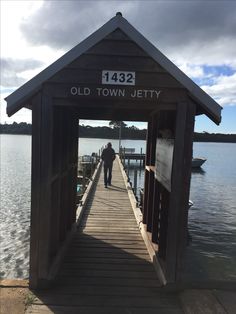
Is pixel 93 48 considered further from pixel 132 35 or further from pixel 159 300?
pixel 159 300

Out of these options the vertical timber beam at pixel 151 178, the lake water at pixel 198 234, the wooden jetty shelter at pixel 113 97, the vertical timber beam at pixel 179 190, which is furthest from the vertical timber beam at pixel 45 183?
the lake water at pixel 198 234

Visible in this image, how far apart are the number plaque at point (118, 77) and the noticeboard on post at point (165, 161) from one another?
1.26 meters

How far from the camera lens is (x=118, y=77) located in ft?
20.4

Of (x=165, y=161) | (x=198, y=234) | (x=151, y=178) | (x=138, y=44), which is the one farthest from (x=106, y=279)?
(x=198, y=234)

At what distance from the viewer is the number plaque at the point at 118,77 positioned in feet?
20.3

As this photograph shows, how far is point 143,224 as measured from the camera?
998 cm

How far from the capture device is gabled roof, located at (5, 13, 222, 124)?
6.05 m

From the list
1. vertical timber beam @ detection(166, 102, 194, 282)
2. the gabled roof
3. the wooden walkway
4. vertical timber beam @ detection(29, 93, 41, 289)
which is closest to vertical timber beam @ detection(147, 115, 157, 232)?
the wooden walkway

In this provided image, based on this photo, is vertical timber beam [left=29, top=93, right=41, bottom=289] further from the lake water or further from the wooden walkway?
the lake water

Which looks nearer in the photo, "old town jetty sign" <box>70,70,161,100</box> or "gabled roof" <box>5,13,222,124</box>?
"gabled roof" <box>5,13,222,124</box>

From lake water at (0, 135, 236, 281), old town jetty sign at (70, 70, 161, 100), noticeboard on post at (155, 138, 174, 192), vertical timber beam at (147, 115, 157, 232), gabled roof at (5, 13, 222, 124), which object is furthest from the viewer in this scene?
lake water at (0, 135, 236, 281)

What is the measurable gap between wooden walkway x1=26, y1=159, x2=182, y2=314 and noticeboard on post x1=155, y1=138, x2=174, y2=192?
1.66 metres

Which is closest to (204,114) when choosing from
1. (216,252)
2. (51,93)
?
(51,93)

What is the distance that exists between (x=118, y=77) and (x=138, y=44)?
2.00ft
